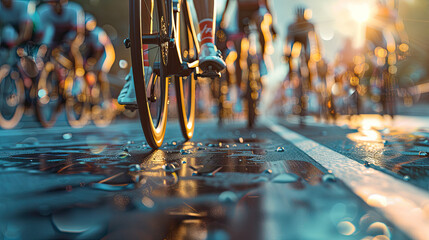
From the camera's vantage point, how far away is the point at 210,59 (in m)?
3.50

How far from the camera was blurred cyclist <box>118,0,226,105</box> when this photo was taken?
3219 mm

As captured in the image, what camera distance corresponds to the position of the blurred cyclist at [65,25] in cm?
877

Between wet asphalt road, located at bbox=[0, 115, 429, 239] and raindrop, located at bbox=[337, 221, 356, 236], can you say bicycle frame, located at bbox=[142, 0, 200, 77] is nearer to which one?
wet asphalt road, located at bbox=[0, 115, 429, 239]

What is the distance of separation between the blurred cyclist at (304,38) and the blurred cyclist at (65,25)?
595 centimetres

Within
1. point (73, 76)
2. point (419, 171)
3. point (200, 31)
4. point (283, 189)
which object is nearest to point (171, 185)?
point (283, 189)

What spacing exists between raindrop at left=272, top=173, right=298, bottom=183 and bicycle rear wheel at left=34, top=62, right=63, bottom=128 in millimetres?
6966

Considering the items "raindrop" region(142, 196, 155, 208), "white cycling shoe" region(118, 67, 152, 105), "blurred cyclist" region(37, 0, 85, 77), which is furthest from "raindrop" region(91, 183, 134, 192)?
"blurred cyclist" region(37, 0, 85, 77)

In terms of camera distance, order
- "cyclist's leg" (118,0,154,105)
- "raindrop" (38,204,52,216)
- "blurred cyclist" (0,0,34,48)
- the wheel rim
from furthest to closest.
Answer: "blurred cyclist" (0,0,34,48), the wheel rim, "cyclist's leg" (118,0,154,105), "raindrop" (38,204,52,216)

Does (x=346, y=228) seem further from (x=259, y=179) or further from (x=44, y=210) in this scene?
(x=44, y=210)

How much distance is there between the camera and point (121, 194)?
1.55 metres

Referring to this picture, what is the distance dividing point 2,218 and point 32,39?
25.7 feet

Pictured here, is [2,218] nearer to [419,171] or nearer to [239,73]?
[419,171]

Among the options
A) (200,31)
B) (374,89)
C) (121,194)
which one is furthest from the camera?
(374,89)

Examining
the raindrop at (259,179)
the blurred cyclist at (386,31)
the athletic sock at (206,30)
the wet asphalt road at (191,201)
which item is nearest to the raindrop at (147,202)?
the wet asphalt road at (191,201)
